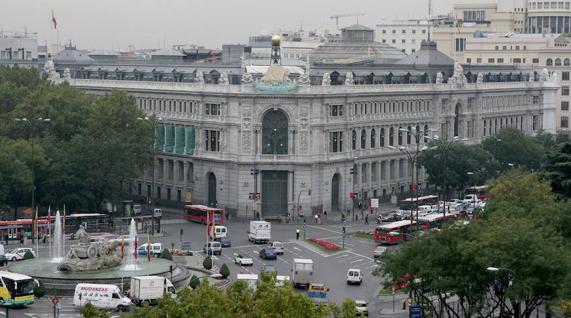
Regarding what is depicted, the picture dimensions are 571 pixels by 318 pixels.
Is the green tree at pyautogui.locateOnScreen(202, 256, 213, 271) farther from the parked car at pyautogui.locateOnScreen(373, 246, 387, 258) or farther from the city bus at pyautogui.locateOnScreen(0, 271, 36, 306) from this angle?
the city bus at pyautogui.locateOnScreen(0, 271, 36, 306)

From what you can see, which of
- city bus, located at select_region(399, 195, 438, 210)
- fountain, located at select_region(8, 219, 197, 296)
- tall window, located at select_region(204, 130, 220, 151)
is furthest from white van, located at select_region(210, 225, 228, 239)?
city bus, located at select_region(399, 195, 438, 210)

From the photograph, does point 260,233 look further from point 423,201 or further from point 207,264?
point 423,201

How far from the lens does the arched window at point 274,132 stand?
152000mm

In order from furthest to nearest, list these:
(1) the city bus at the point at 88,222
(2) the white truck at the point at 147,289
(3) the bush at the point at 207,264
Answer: (1) the city bus at the point at 88,222
(3) the bush at the point at 207,264
(2) the white truck at the point at 147,289

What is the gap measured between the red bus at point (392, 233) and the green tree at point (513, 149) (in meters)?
47.5

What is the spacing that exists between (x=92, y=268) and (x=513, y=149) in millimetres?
84877

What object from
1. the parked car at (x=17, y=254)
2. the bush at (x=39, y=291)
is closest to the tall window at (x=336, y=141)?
the parked car at (x=17, y=254)

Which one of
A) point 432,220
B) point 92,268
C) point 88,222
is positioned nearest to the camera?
point 92,268

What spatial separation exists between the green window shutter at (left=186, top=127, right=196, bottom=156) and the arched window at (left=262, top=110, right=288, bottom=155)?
10.7 meters

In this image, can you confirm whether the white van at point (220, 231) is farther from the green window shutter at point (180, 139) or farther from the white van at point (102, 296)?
the white van at point (102, 296)

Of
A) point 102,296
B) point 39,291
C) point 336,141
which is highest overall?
point 336,141

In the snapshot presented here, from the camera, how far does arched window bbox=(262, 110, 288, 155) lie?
152 meters

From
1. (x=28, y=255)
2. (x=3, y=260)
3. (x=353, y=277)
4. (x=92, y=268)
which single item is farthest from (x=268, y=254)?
(x=3, y=260)

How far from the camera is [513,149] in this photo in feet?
575
